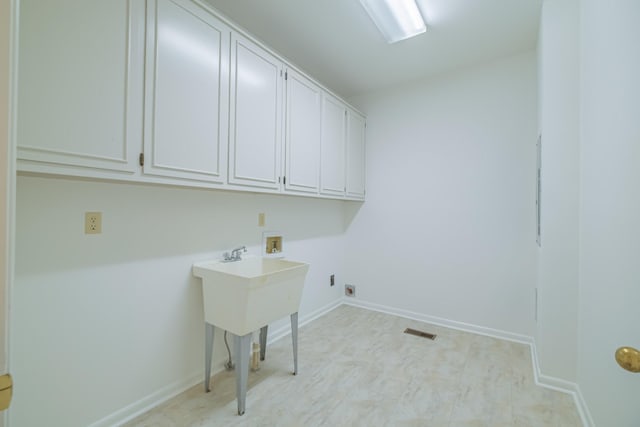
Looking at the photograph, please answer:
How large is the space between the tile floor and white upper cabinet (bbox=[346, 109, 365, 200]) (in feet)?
5.13

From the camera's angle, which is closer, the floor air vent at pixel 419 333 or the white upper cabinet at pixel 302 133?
the white upper cabinet at pixel 302 133

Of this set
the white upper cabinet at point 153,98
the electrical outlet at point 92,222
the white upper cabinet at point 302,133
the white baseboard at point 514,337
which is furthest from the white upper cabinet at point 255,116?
the white baseboard at point 514,337

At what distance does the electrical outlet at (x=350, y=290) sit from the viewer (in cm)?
355

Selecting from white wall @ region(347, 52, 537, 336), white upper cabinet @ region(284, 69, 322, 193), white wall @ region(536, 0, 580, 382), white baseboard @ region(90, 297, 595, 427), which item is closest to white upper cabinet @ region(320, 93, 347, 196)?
white upper cabinet @ region(284, 69, 322, 193)

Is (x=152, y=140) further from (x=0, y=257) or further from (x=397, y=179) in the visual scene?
(x=397, y=179)

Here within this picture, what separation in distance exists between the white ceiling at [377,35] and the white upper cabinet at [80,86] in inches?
40.6

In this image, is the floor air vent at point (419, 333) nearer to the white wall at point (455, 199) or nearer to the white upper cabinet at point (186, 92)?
the white wall at point (455, 199)

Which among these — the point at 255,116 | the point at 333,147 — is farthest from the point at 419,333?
the point at 255,116

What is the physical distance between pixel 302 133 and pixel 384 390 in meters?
2.01

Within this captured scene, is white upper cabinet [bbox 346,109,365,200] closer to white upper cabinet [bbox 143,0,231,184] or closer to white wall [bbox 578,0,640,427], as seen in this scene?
white upper cabinet [bbox 143,0,231,184]

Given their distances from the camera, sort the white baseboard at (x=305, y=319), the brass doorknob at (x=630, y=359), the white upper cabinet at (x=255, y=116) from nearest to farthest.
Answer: the brass doorknob at (x=630, y=359) < the white upper cabinet at (x=255, y=116) < the white baseboard at (x=305, y=319)

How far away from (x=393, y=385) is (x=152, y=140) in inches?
82.6

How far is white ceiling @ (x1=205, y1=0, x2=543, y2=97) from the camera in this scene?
202cm

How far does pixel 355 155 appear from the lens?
10.7 feet
